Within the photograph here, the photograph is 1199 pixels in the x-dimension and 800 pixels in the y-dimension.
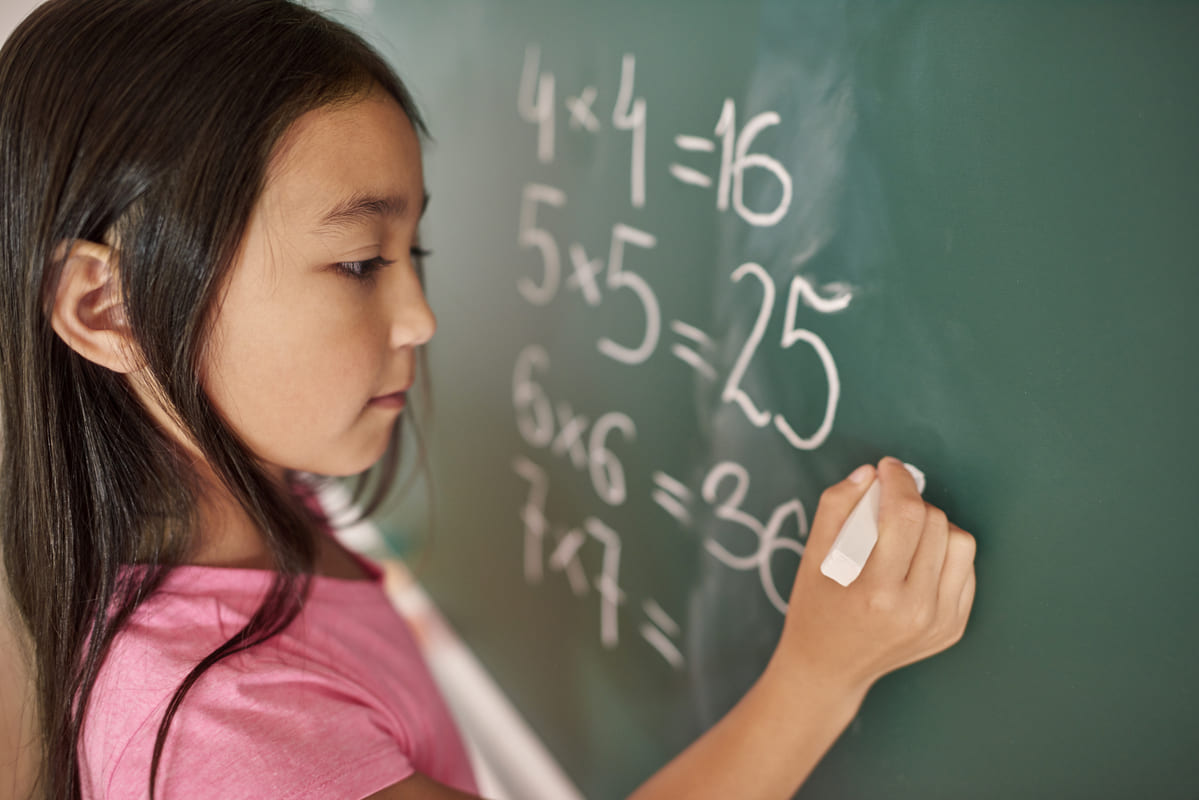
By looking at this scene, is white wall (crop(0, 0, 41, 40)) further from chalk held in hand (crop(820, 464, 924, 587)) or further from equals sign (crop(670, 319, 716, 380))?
chalk held in hand (crop(820, 464, 924, 587))

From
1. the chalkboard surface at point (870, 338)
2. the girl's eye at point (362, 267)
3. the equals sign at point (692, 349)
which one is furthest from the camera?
the equals sign at point (692, 349)

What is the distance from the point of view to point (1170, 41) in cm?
32

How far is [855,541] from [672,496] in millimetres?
264

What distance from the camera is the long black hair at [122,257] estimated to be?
41 centimetres

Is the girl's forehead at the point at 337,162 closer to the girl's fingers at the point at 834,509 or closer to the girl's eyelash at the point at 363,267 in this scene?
the girl's eyelash at the point at 363,267

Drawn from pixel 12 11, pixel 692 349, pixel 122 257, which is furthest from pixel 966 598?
pixel 12 11

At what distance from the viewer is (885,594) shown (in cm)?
40

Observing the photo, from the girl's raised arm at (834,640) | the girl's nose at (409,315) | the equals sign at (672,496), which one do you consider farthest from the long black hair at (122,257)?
the equals sign at (672,496)

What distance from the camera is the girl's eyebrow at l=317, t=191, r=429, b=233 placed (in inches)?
17.1

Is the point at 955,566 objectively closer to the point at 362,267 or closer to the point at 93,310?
the point at 362,267

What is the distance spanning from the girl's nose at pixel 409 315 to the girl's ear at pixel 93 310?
0.48ft

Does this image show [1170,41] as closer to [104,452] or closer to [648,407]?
[648,407]

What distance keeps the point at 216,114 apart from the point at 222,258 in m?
0.08

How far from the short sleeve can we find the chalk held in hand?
0.28 meters
